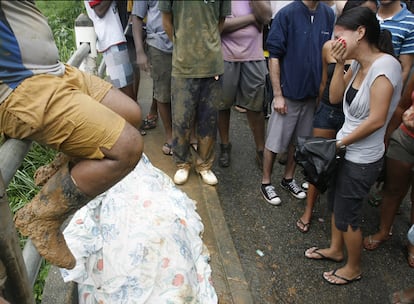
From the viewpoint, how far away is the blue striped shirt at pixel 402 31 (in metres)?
3.03

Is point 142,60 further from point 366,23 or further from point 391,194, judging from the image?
point 391,194

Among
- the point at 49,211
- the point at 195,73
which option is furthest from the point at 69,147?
the point at 195,73

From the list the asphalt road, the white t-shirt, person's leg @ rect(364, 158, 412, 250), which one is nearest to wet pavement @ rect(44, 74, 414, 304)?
the asphalt road

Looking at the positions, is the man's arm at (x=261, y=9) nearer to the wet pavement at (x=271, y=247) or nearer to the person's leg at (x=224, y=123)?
the person's leg at (x=224, y=123)

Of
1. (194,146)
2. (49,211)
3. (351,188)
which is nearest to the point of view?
(49,211)

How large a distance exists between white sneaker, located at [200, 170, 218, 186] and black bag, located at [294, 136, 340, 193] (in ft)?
3.58

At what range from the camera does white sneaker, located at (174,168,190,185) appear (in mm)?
3615

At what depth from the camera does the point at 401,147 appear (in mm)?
2904

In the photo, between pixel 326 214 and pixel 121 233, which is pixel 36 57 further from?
pixel 326 214

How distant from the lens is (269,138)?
144 inches

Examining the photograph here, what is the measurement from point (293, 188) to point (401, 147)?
1.17 m

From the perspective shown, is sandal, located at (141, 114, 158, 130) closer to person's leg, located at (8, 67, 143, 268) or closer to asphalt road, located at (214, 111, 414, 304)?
asphalt road, located at (214, 111, 414, 304)

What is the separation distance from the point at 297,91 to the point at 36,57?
8.03 ft

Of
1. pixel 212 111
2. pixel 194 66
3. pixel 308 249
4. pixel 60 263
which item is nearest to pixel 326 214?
pixel 308 249
